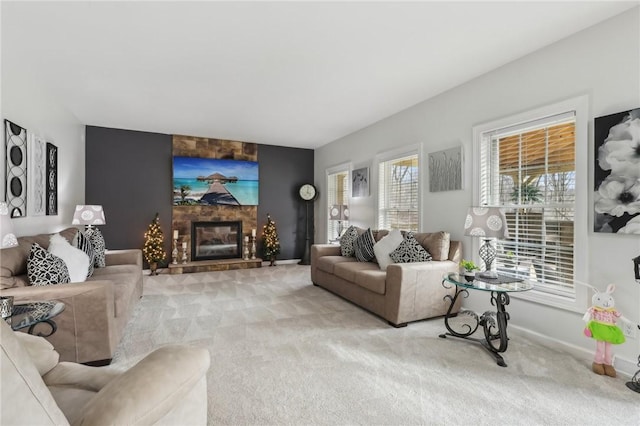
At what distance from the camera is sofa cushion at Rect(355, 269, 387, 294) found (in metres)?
3.36

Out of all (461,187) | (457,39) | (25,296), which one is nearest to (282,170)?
(461,187)

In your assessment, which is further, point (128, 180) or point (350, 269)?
point (128, 180)

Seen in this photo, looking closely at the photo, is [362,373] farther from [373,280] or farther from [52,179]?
[52,179]

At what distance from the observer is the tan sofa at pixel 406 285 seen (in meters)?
3.18

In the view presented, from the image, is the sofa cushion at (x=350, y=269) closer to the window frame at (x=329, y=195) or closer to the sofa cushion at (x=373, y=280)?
the sofa cushion at (x=373, y=280)

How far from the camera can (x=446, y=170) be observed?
3.85 meters

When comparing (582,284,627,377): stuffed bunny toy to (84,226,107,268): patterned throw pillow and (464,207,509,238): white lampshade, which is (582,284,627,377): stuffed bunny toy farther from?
(84,226,107,268): patterned throw pillow

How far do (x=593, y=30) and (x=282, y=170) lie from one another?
18.3 feet

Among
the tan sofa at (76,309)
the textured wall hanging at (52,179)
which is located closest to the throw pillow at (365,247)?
the tan sofa at (76,309)

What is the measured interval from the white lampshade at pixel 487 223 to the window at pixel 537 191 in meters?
0.54

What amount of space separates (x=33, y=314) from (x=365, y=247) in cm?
352

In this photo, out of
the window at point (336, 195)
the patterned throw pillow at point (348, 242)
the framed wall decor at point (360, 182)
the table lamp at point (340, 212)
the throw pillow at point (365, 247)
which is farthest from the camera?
the window at point (336, 195)

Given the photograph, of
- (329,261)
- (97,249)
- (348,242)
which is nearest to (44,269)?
(97,249)

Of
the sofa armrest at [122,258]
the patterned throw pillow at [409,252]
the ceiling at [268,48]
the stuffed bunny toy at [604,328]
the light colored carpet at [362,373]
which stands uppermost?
the ceiling at [268,48]
